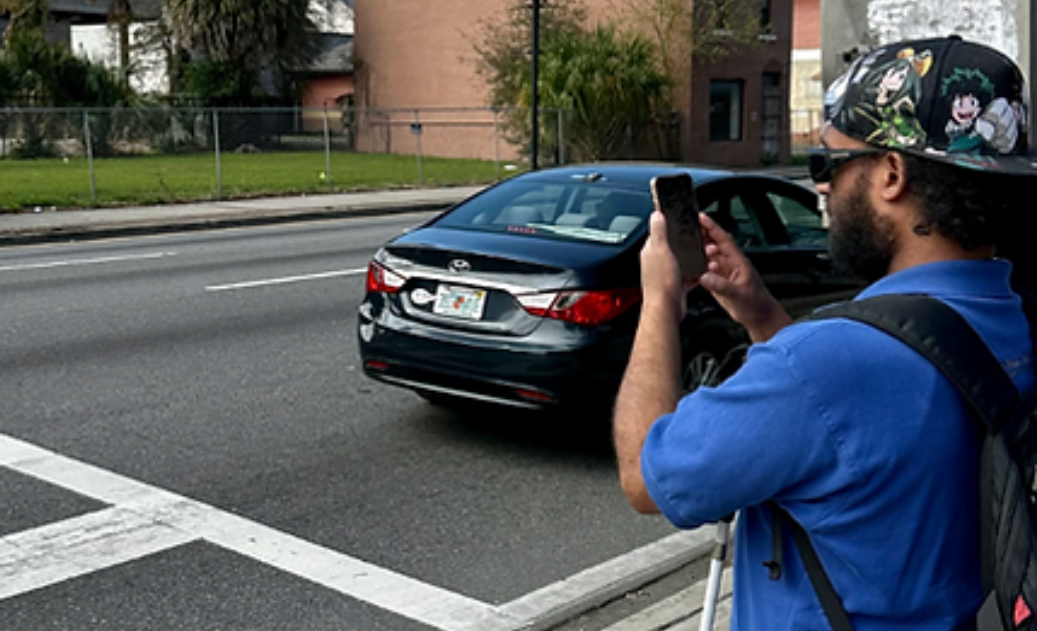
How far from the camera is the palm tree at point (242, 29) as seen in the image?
1748 inches

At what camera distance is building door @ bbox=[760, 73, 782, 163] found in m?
39.4

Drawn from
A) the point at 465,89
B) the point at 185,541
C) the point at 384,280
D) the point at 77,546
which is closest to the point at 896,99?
the point at 185,541

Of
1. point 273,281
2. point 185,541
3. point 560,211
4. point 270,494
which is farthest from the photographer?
point 273,281

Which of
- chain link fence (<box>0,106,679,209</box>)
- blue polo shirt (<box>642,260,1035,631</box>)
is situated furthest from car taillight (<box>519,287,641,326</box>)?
chain link fence (<box>0,106,679,209</box>)

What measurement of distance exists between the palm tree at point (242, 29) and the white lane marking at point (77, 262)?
3074 cm

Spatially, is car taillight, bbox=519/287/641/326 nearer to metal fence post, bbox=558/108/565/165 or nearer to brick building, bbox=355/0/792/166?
metal fence post, bbox=558/108/565/165

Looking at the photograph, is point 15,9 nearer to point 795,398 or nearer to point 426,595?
point 426,595

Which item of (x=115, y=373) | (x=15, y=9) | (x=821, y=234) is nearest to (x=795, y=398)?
(x=821, y=234)

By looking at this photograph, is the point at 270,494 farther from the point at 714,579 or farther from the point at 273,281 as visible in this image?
the point at 273,281

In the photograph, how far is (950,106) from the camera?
166cm

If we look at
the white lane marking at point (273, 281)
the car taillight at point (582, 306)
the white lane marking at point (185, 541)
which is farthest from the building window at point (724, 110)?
the white lane marking at point (185, 541)

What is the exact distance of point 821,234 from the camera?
7.91 metres

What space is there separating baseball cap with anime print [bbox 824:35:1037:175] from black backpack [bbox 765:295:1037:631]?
7.7 inches

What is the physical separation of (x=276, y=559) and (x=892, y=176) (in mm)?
3931
